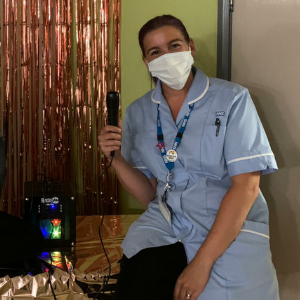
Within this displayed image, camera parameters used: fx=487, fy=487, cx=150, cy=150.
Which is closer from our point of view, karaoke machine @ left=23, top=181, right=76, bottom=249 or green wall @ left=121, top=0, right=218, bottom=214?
karaoke machine @ left=23, top=181, right=76, bottom=249

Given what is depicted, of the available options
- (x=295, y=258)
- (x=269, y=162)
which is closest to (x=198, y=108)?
(x=269, y=162)

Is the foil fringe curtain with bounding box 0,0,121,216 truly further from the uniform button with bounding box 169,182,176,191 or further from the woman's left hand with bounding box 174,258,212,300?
the woman's left hand with bounding box 174,258,212,300

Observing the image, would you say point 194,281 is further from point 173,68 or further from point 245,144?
point 173,68

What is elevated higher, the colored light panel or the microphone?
the microphone

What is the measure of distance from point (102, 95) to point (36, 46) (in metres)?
0.37

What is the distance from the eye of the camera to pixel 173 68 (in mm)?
1598

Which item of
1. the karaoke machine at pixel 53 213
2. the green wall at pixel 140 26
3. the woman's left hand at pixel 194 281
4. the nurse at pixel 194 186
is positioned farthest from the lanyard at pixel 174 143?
the green wall at pixel 140 26

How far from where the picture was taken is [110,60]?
2256 mm

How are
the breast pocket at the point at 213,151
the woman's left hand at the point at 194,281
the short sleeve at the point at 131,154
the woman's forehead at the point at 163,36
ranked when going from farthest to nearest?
the short sleeve at the point at 131,154
the woman's forehead at the point at 163,36
the breast pocket at the point at 213,151
the woman's left hand at the point at 194,281

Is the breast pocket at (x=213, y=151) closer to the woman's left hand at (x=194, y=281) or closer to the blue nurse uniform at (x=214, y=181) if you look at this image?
the blue nurse uniform at (x=214, y=181)

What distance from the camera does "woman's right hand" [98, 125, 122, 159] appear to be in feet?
5.15

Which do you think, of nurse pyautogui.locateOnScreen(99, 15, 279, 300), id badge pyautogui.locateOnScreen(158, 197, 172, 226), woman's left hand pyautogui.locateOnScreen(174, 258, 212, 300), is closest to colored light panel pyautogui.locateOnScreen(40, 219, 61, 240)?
nurse pyautogui.locateOnScreen(99, 15, 279, 300)

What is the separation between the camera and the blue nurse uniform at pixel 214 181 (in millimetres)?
1450

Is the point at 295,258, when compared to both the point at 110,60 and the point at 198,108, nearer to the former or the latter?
the point at 198,108
